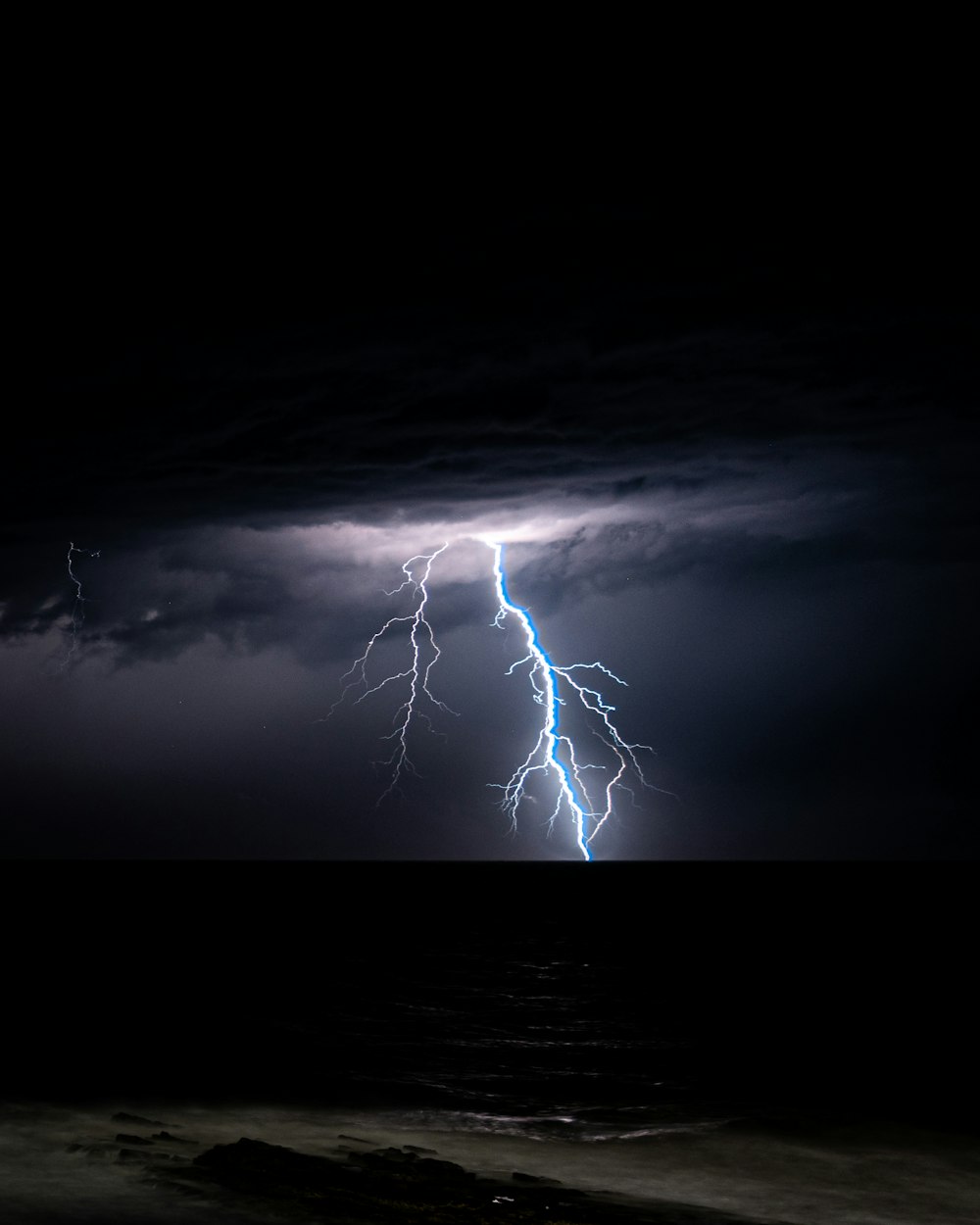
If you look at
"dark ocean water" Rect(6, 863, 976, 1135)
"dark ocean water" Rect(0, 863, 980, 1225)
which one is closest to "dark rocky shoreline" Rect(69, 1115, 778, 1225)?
"dark ocean water" Rect(0, 863, 980, 1225)

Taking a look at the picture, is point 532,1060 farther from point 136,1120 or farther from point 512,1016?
point 136,1120

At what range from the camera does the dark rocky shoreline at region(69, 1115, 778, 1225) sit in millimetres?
9508

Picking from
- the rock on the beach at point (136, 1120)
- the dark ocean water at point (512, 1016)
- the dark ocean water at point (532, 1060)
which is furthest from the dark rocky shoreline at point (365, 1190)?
the dark ocean water at point (512, 1016)

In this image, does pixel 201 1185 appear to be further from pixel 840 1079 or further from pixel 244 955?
pixel 244 955

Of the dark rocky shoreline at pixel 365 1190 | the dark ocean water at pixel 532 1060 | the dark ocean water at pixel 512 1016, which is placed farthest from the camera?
the dark ocean water at pixel 512 1016

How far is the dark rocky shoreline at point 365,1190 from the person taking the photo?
951cm

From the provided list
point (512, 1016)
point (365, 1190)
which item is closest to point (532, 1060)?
point (512, 1016)

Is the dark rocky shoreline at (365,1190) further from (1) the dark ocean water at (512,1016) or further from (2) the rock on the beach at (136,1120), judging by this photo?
(1) the dark ocean water at (512,1016)

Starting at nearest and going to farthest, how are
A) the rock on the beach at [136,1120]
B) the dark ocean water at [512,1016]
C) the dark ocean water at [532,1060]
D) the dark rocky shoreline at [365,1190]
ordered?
the dark rocky shoreline at [365,1190]
the dark ocean water at [532,1060]
the rock on the beach at [136,1120]
the dark ocean water at [512,1016]

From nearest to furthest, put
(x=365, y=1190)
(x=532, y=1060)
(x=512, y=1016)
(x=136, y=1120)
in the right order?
(x=365, y=1190) < (x=136, y=1120) < (x=532, y=1060) < (x=512, y=1016)

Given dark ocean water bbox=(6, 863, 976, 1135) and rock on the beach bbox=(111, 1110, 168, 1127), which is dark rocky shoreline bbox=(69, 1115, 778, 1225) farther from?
dark ocean water bbox=(6, 863, 976, 1135)

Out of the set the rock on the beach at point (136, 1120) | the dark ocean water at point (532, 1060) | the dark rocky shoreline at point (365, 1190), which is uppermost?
the dark ocean water at point (532, 1060)

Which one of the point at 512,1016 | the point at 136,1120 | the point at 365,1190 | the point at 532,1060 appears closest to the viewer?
the point at 365,1190

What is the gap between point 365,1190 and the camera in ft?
33.8
